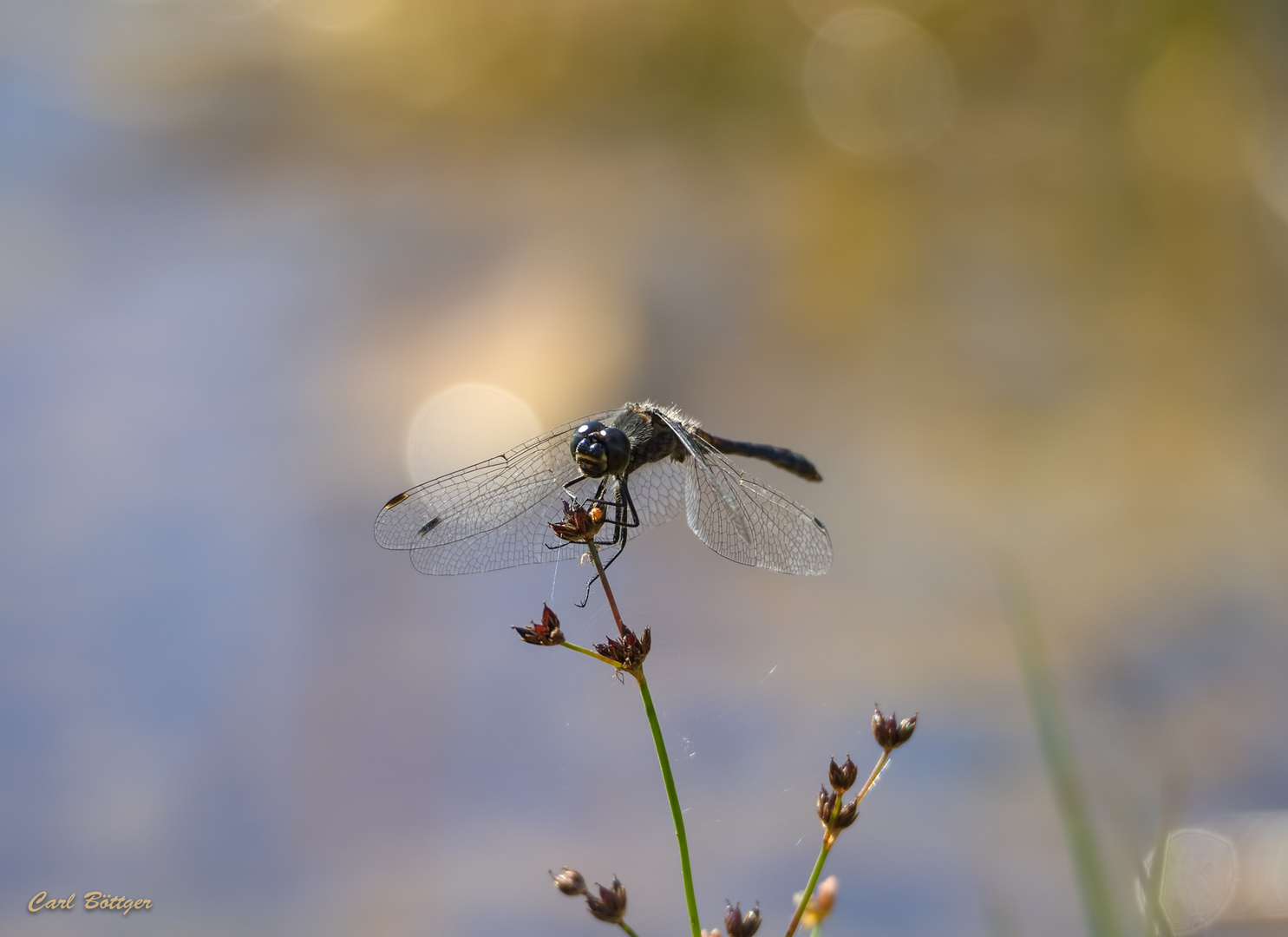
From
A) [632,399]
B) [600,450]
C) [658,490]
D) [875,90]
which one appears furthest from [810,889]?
[875,90]

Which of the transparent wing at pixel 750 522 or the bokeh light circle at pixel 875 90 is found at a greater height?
the bokeh light circle at pixel 875 90

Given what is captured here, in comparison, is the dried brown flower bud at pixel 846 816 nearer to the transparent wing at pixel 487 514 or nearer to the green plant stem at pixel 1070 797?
the green plant stem at pixel 1070 797

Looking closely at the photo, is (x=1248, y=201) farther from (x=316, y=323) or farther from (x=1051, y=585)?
(x=316, y=323)

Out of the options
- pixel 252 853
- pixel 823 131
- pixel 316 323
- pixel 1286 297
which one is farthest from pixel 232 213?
pixel 1286 297

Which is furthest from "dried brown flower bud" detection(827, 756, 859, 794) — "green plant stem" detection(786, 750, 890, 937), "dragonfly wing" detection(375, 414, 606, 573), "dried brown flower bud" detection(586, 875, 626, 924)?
"dragonfly wing" detection(375, 414, 606, 573)

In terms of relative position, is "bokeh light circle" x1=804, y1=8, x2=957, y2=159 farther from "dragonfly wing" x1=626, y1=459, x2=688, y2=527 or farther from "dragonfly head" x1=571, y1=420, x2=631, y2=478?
"dragonfly head" x1=571, y1=420, x2=631, y2=478

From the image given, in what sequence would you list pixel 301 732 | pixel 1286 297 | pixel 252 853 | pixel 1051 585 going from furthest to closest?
pixel 1286 297
pixel 1051 585
pixel 301 732
pixel 252 853

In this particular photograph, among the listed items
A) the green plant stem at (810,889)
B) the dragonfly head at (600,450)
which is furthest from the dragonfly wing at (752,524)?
the green plant stem at (810,889)
